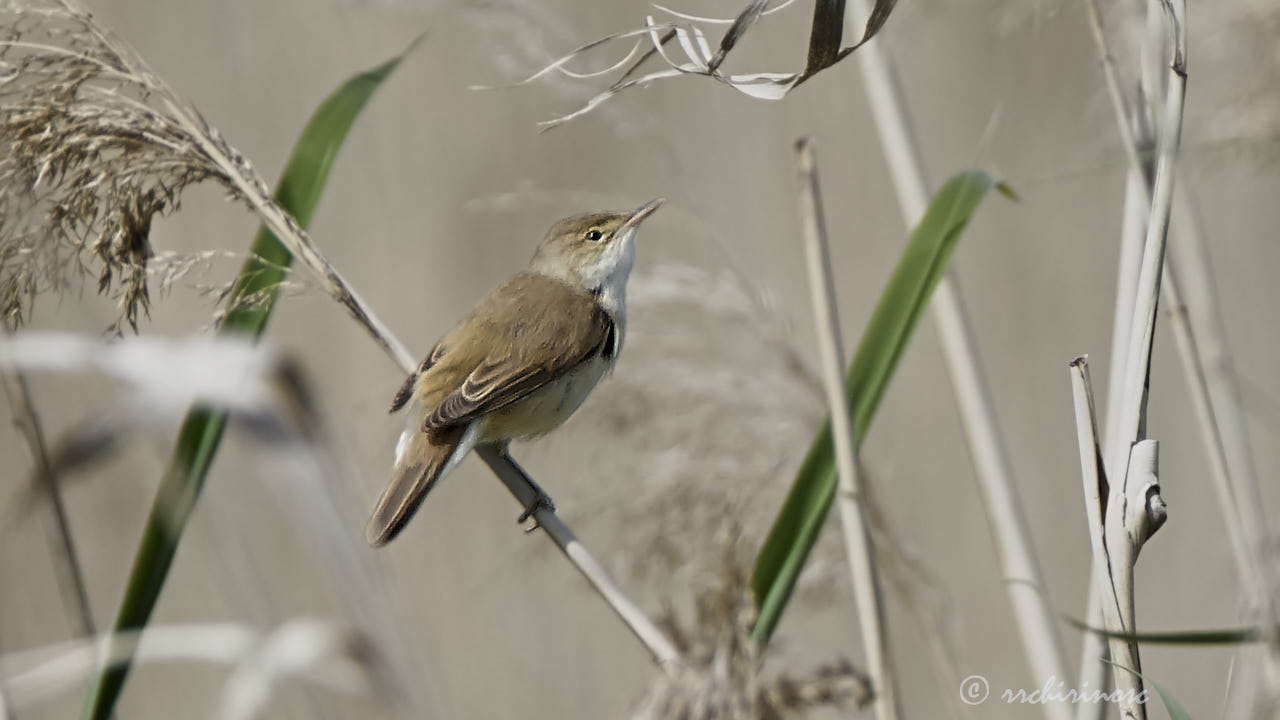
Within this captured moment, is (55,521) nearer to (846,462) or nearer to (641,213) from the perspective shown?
(846,462)

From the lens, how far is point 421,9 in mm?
2213

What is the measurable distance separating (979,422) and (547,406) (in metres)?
0.89

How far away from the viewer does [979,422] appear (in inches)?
67.4

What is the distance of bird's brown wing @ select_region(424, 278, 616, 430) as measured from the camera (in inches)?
81.0

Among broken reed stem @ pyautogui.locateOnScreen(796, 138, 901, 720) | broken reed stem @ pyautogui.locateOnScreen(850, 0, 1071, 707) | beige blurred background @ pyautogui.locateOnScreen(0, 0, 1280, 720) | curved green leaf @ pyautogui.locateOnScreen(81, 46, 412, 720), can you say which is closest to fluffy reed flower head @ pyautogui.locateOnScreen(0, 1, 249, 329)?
curved green leaf @ pyautogui.locateOnScreen(81, 46, 412, 720)

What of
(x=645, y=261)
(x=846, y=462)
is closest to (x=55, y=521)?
(x=846, y=462)

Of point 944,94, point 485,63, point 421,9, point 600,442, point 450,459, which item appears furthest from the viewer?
point 944,94

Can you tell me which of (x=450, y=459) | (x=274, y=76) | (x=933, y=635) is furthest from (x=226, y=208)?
(x=933, y=635)

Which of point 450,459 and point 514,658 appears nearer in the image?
point 450,459

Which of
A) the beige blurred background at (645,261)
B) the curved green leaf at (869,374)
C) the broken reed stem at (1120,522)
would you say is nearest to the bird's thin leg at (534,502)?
the curved green leaf at (869,374)

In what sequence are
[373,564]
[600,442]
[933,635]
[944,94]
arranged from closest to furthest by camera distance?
[373,564] → [933,635] → [600,442] → [944,94]

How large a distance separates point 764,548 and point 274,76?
299 centimetres

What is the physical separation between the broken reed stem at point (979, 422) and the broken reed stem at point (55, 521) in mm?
1281

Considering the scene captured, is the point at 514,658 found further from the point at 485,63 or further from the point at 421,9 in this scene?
the point at 421,9
